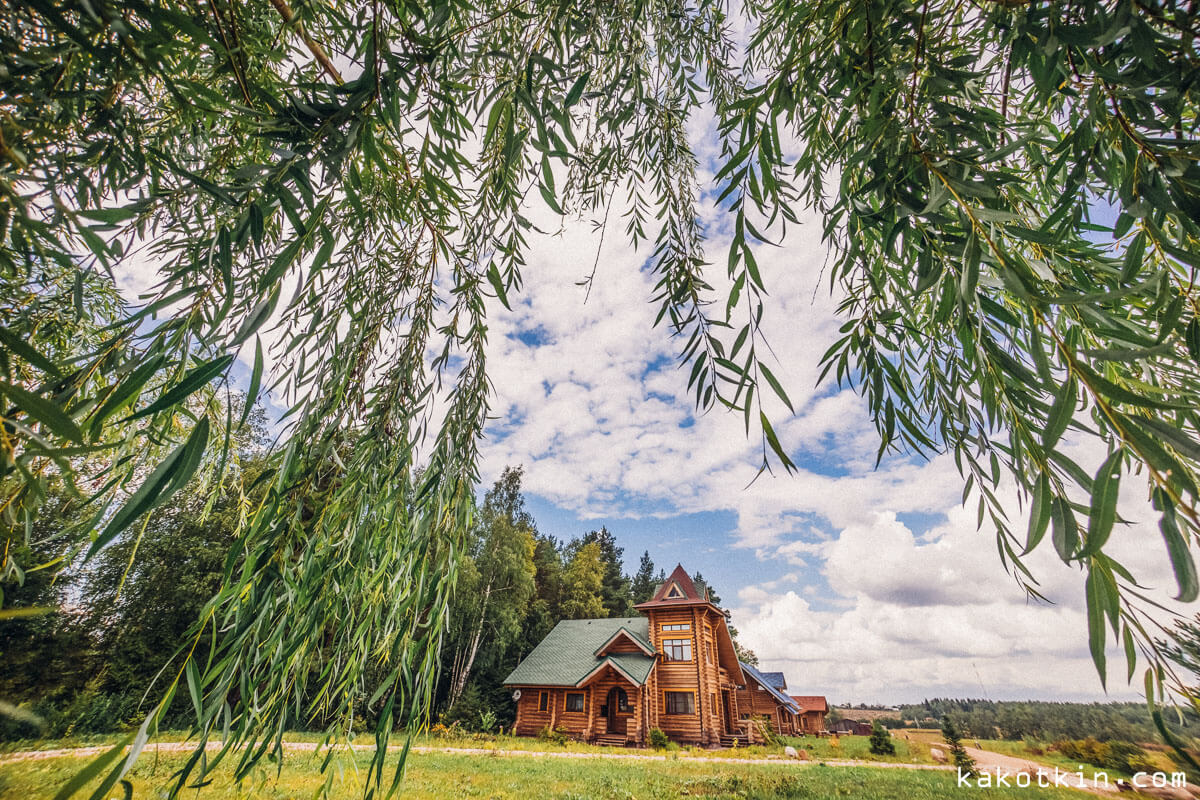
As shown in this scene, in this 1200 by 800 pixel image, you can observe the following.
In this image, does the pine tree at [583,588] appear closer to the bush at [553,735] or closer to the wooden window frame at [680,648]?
the bush at [553,735]

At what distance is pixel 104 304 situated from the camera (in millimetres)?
2598

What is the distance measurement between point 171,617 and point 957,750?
803 inches

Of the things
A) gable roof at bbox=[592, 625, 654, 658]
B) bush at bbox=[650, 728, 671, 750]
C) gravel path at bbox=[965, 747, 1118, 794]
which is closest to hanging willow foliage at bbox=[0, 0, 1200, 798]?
gravel path at bbox=[965, 747, 1118, 794]

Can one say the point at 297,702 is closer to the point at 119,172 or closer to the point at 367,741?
the point at 119,172

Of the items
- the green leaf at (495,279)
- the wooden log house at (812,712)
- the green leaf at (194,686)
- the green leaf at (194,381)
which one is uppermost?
the green leaf at (495,279)

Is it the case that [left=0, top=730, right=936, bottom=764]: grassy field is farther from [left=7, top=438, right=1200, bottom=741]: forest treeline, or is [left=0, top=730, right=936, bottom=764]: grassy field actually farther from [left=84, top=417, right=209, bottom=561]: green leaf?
[left=84, top=417, right=209, bottom=561]: green leaf

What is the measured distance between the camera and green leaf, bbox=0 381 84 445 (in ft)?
1.49

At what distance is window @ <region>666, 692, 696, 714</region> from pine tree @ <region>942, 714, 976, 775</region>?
6.06 metres

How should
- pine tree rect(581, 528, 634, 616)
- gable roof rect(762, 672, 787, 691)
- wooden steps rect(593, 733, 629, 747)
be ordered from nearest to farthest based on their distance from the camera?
wooden steps rect(593, 733, 629, 747) < gable roof rect(762, 672, 787, 691) < pine tree rect(581, 528, 634, 616)

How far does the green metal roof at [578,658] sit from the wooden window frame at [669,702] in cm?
97

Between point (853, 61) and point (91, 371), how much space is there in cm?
169

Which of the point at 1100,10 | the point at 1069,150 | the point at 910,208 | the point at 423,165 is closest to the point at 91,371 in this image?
the point at 423,165

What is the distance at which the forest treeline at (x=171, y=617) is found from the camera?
5459 mm

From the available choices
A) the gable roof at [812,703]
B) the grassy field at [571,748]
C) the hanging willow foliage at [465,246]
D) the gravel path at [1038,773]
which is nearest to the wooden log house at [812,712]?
the gable roof at [812,703]
